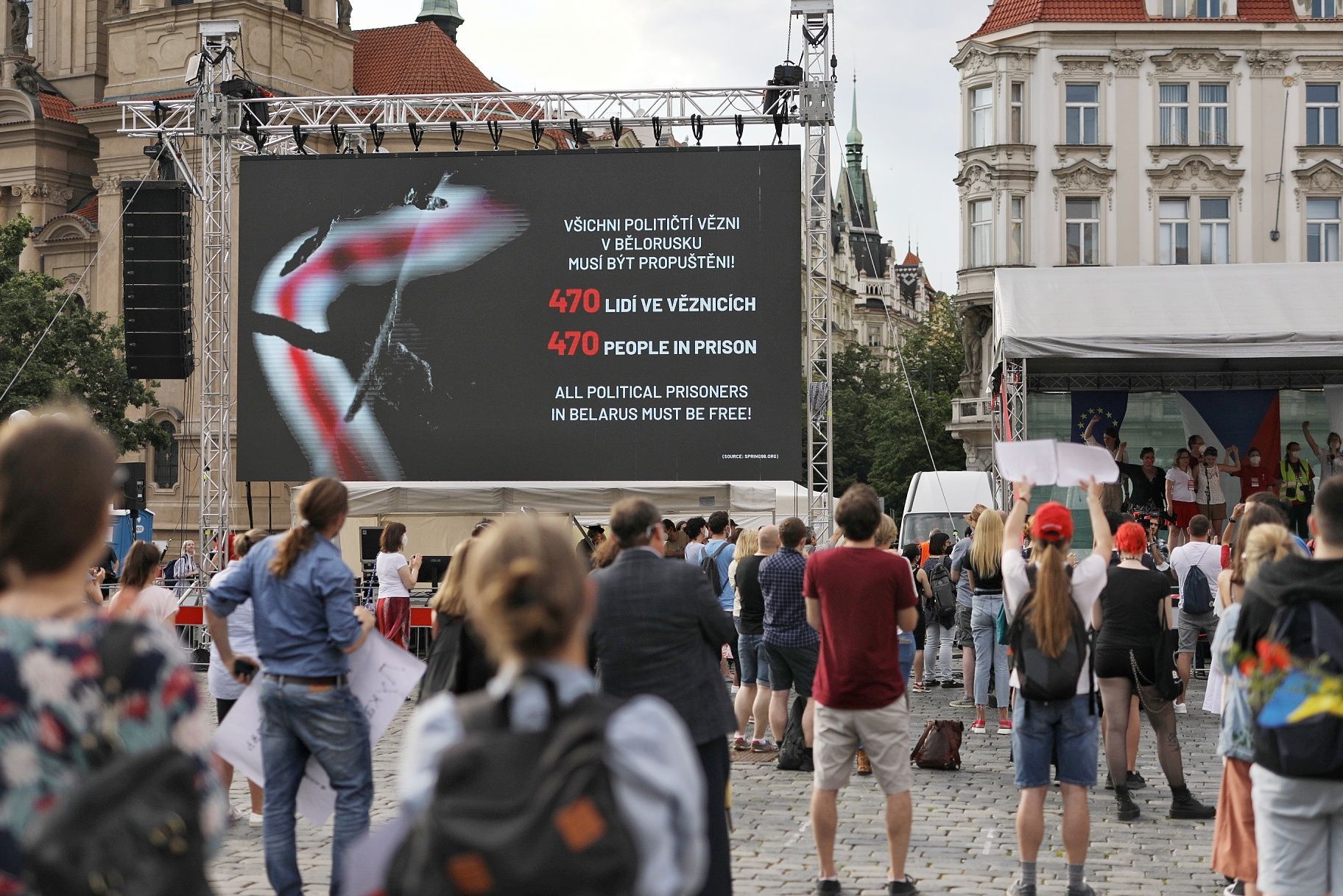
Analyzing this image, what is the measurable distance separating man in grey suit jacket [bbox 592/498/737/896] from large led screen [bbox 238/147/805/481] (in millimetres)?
12742

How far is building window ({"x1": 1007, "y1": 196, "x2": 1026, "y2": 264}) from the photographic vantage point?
3872 centimetres

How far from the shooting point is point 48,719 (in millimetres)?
2779

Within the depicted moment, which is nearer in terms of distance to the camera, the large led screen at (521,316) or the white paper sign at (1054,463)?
the white paper sign at (1054,463)

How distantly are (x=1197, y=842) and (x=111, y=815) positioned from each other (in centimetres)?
729

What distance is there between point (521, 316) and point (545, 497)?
9.98ft

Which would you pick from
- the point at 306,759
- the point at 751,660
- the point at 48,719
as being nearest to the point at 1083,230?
the point at 751,660

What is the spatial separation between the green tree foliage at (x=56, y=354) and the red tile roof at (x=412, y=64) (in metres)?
15.8

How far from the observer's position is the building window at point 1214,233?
38.0 m

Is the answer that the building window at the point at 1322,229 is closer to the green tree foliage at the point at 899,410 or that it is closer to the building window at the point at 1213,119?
the building window at the point at 1213,119

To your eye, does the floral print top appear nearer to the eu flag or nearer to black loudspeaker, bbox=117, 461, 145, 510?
the eu flag

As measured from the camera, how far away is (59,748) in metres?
2.79

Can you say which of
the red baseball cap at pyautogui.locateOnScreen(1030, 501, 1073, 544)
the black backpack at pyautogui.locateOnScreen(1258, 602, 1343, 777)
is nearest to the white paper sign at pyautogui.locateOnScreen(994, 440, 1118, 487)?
the red baseball cap at pyautogui.locateOnScreen(1030, 501, 1073, 544)

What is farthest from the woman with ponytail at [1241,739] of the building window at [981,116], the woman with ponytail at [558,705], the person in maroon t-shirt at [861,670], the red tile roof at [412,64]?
the red tile roof at [412,64]

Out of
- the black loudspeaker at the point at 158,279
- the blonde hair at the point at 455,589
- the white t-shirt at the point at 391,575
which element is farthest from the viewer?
the black loudspeaker at the point at 158,279
